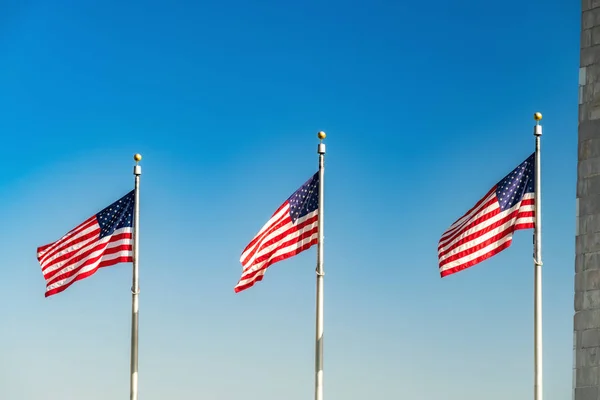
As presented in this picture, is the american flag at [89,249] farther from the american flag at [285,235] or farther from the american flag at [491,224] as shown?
the american flag at [491,224]

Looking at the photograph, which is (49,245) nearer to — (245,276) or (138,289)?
(138,289)

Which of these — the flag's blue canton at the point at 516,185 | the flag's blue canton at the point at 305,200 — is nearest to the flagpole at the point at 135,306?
the flag's blue canton at the point at 305,200

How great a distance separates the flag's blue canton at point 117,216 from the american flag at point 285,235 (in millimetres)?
4508

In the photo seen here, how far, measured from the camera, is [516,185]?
1635 inches

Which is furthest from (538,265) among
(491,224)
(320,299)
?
(320,299)

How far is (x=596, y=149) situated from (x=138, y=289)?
44.4ft

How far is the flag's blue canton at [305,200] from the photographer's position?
42.8 m

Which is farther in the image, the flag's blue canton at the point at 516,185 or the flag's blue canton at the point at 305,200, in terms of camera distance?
the flag's blue canton at the point at 305,200

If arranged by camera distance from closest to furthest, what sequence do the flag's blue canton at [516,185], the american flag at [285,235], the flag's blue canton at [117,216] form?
the flag's blue canton at [516,185] < the american flag at [285,235] < the flag's blue canton at [117,216]

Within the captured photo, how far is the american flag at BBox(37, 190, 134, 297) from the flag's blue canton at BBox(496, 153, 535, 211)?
1087cm

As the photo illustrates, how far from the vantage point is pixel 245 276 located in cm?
4197

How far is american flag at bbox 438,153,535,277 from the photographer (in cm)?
4081

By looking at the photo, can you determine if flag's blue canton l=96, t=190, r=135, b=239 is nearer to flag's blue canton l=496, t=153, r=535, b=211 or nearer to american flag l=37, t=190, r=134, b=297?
american flag l=37, t=190, r=134, b=297

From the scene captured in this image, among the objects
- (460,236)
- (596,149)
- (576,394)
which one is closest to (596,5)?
(596,149)
